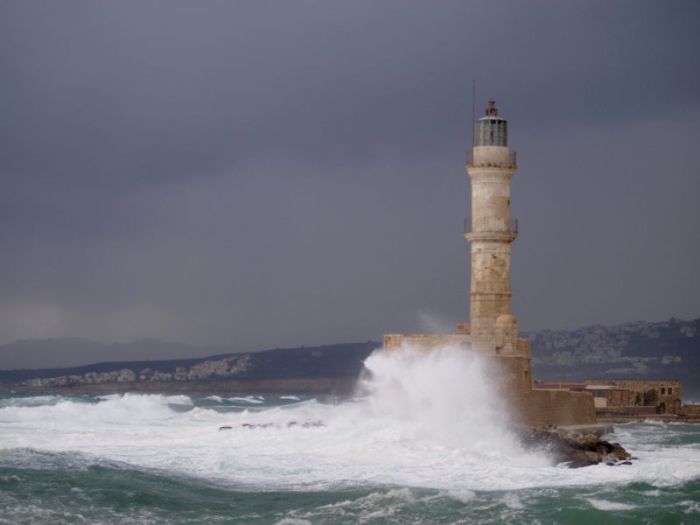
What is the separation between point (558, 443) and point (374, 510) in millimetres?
7635

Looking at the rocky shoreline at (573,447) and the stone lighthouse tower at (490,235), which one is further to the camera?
the stone lighthouse tower at (490,235)

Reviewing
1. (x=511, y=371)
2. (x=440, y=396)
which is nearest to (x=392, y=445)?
(x=440, y=396)

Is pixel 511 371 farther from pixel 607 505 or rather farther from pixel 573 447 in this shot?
pixel 607 505

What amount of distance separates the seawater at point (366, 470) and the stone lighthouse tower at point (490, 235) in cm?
132

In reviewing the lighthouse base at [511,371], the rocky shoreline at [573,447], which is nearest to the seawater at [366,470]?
the lighthouse base at [511,371]

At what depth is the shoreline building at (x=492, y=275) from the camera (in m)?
30.0

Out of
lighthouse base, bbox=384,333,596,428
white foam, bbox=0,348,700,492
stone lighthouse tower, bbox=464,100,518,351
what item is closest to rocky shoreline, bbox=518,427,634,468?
white foam, bbox=0,348,700,492

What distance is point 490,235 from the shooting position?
30656 millimetres

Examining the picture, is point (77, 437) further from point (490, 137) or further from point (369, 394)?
point (490, 137)

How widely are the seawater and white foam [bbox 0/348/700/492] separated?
0.12 ft

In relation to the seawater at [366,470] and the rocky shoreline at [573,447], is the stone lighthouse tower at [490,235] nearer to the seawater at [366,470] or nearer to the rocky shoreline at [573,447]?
the seawater at [366,470]

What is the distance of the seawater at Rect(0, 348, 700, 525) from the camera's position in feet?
65.5

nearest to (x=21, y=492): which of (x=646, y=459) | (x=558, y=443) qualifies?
(x=558, y=443)

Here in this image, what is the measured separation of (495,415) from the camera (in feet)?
96.0
